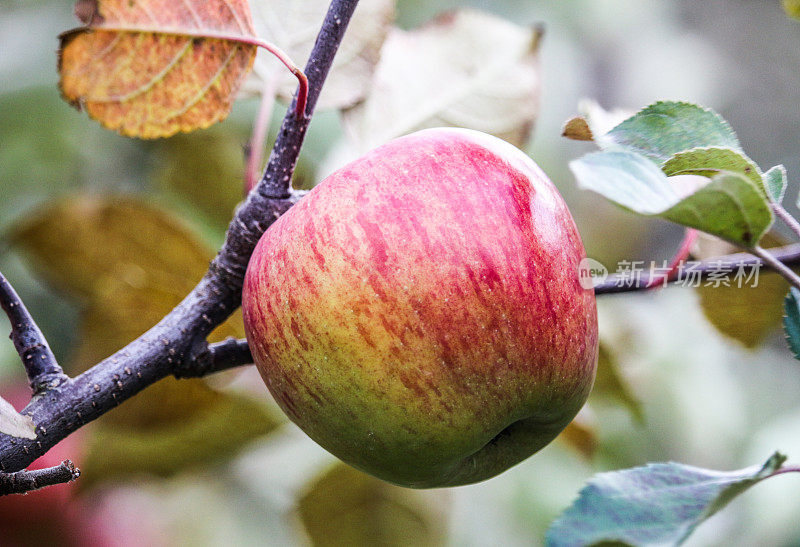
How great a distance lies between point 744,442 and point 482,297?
3.54ft

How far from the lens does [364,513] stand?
33.6 inches

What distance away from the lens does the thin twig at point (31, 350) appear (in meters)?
0.47

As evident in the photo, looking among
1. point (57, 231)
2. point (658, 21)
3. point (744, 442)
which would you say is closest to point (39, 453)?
point (57, 231)

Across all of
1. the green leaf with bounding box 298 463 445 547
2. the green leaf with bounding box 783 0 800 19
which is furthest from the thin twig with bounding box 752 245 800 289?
the green leaf with bounding box 298 463 445 547

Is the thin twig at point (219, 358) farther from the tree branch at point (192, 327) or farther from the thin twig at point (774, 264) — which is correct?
the thin twig at point (774, 264)

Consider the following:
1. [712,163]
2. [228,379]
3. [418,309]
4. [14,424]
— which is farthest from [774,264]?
[228,379]

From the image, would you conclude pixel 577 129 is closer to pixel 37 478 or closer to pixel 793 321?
pixel 793 321

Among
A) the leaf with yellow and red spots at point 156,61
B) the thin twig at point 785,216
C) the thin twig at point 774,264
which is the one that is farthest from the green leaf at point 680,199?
the leaf with yellow and red spots at point 156,61

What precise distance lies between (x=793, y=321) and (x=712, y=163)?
14 cm

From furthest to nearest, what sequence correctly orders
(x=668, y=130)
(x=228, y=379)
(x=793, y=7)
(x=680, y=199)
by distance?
(x=228, y=379), (x=793, y=7), (x=668, y=130), (x=680, y=199)

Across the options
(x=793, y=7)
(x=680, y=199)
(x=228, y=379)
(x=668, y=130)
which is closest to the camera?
(x=680, y=199)

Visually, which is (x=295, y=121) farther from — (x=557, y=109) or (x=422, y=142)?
(x=557, y=109)

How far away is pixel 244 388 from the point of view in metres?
0.84

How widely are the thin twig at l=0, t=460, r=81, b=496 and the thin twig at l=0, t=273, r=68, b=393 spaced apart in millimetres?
75
